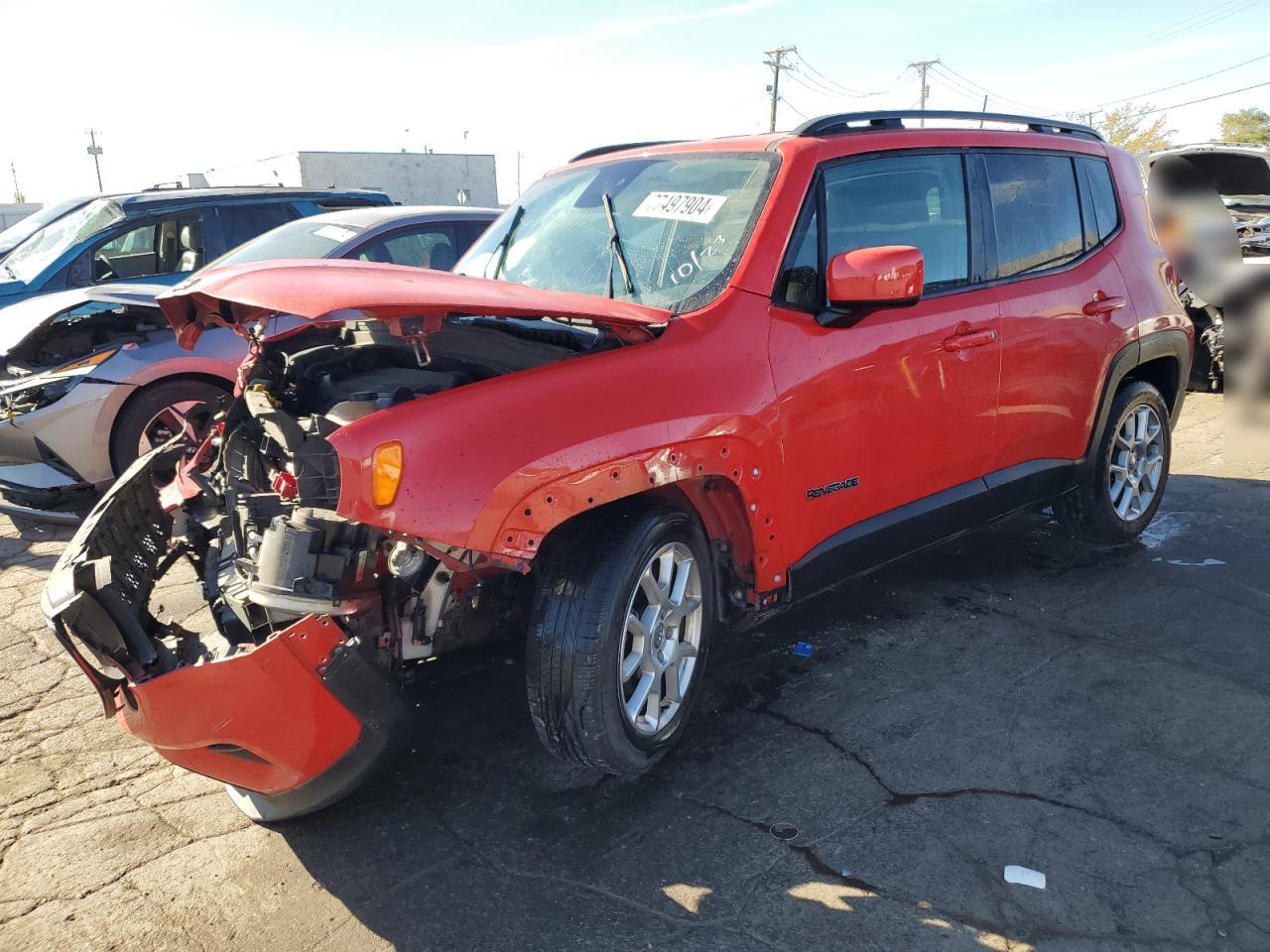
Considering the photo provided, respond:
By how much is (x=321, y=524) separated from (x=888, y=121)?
8.77 ft

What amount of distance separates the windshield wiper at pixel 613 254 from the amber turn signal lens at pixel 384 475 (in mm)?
1272

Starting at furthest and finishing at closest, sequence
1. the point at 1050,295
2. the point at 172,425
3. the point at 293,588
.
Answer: the point at 172,425
the point at 1050,295
the point at 293,588

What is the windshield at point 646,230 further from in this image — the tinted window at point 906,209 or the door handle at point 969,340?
the door handle at point 969,340

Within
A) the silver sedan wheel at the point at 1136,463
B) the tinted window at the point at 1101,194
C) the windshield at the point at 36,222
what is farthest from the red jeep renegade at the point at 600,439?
the windshield at the point at 36,222

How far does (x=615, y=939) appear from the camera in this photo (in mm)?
2387

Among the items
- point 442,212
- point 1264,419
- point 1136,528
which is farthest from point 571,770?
point 1264,419

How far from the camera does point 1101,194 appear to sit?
15.2 ft

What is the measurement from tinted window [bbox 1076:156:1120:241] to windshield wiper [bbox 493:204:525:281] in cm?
265

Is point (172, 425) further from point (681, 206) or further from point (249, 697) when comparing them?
point (249, 697)

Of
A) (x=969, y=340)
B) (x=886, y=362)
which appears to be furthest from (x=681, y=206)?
(x=969, y=340)

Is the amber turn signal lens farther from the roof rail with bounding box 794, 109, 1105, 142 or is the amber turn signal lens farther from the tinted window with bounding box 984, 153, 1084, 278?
the tinted window with bounding box 984, 153, 1084, 278

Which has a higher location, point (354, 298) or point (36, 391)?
point (354, 298)

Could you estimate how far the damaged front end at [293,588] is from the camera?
2.40m

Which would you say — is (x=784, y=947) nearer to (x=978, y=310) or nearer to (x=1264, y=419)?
(x=978, y=310)
